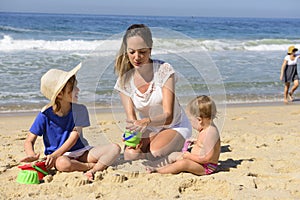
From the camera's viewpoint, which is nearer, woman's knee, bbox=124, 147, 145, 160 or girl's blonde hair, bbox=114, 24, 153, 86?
girl's blonde hair, bbox=114, 24, 153, 86

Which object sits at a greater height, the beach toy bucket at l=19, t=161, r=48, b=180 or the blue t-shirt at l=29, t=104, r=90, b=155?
the blue t-shirt at l=29, t=104, r=90, b=155

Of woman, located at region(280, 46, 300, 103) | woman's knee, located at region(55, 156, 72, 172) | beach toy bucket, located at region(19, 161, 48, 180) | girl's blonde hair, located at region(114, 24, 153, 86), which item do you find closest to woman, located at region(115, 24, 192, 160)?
girl's blonde hair, located at region(114, 24, 153, 86)

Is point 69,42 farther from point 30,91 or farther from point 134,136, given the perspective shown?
point 134,136

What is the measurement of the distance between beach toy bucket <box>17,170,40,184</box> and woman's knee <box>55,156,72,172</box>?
0.85 ft

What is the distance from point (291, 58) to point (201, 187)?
21.7ft

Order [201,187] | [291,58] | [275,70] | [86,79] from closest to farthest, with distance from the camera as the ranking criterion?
[201,187] → [86,79] → [291,58] → [275,70]

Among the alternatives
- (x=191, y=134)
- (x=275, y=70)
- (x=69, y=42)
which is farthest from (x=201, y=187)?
(x=69, y=42)

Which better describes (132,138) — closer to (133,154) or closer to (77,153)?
(133,154)

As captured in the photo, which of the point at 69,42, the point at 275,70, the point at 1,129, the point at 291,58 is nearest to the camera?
the point at 1,129

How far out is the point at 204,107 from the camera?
11.7 ft

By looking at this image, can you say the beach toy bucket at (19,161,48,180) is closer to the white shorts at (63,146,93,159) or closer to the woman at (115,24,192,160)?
the white shorts at (63,146,93,159)

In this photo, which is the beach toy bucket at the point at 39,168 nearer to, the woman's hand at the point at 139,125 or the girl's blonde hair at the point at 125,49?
the woman's hand at the point at 139,125

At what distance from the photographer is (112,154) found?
12.5 ft

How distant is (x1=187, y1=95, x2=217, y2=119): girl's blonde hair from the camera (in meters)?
3.57
